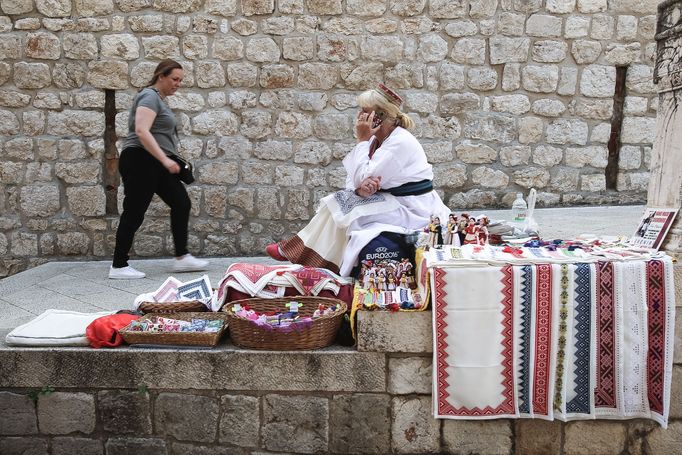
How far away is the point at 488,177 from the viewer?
6.37 metres

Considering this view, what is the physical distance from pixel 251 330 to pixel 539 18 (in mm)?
4783

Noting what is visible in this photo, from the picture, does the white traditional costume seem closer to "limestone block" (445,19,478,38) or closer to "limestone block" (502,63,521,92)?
"limestone block" (445,19,478,38)

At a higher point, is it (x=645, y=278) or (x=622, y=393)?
(x=645, y=278)

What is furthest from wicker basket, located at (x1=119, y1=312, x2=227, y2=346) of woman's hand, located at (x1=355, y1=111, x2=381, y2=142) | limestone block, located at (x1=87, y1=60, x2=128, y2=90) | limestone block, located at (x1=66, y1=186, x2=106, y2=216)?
limestone block, located at (x1=87, y1=60, x2=128, y2=90)

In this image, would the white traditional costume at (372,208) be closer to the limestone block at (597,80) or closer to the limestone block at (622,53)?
the limestone block at (597,80)

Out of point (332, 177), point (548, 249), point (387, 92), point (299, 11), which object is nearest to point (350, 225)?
point (387, 92)

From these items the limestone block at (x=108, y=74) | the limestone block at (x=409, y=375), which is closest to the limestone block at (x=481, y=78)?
the limestone block at (x=108, y=74)

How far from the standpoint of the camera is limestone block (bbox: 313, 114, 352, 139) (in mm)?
6164

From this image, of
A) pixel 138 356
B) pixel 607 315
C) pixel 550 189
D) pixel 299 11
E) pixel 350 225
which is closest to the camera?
pixel 607 315

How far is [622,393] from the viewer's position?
2.85 m

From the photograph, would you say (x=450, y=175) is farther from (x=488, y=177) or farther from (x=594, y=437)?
(x=594, y=437)

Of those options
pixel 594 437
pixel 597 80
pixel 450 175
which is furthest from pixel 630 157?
pixel 594 437

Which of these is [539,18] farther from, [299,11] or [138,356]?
[138,356]

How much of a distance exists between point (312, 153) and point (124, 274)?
2.23 metres
